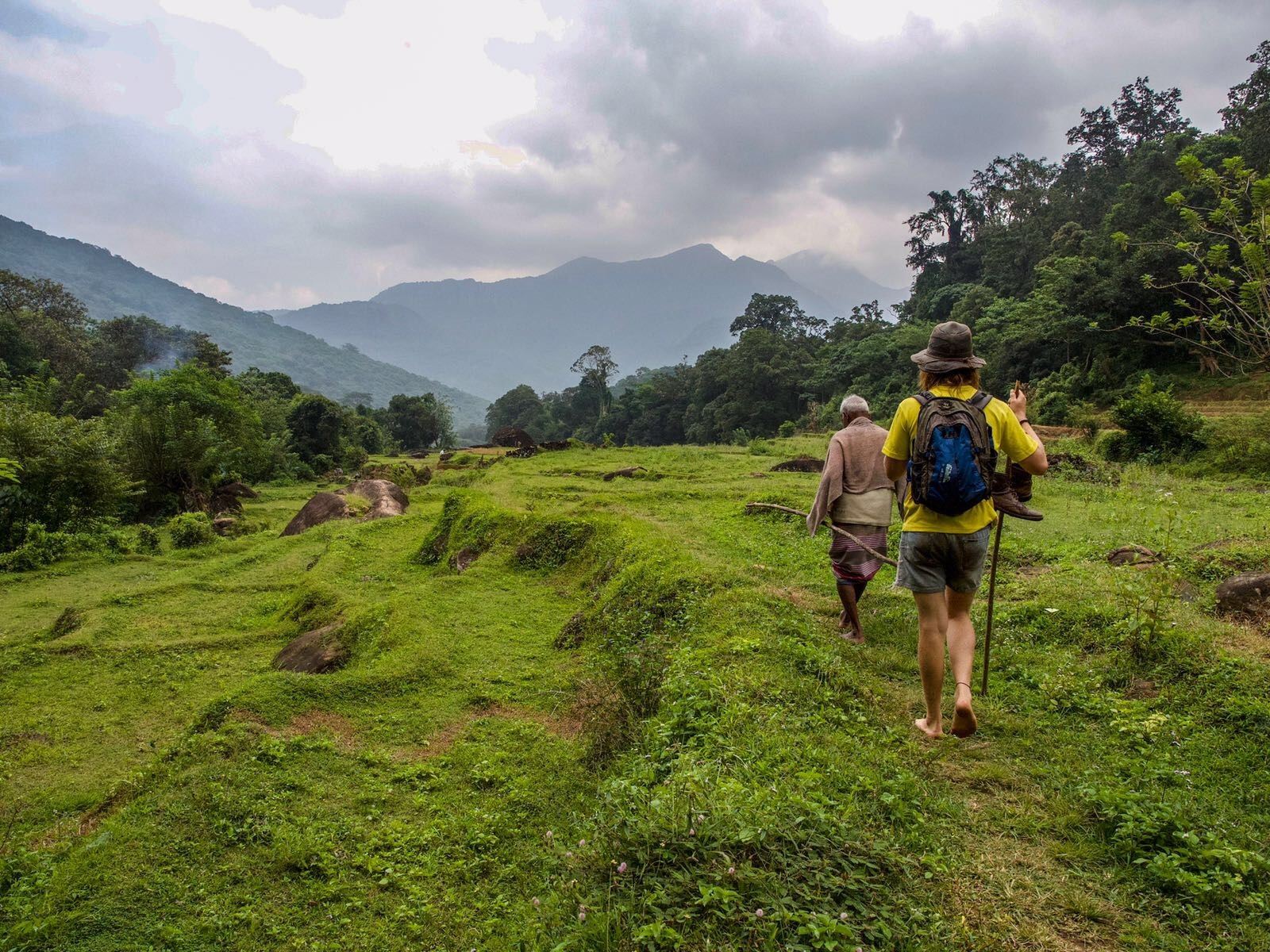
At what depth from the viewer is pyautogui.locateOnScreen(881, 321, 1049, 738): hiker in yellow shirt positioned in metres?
3.80

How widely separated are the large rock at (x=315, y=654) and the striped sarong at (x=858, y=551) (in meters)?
6.09

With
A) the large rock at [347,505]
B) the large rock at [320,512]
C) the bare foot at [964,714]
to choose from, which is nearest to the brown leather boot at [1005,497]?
the bare foot at [964,714]

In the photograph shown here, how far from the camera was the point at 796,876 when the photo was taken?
279cm

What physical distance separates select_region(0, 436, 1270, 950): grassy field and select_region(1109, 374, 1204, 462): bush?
7793mm

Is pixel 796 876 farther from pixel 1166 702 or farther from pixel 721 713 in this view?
pixel 1166 702

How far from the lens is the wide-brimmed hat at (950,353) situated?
4047 mm

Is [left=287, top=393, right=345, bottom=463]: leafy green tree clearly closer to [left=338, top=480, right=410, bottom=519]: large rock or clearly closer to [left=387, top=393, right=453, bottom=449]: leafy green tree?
[left=338, top=480, right=410, bottom=519]: large rock

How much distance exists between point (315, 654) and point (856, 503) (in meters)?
6.87

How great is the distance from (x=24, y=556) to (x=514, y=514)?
11964 millimetres

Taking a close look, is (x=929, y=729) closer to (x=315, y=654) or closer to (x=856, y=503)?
(x=856, y=503)

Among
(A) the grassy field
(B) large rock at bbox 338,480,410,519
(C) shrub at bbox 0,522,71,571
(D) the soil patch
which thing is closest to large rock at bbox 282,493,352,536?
(B) large rock at bbox 338,480,410,519

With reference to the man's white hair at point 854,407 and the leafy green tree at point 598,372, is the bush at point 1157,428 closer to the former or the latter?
the man's white hair at point 854,407

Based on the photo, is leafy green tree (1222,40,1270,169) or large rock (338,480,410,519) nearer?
large rock (338,480,410,519)

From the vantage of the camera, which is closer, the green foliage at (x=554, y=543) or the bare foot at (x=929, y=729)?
the bare foot at (x=929, y=729)
